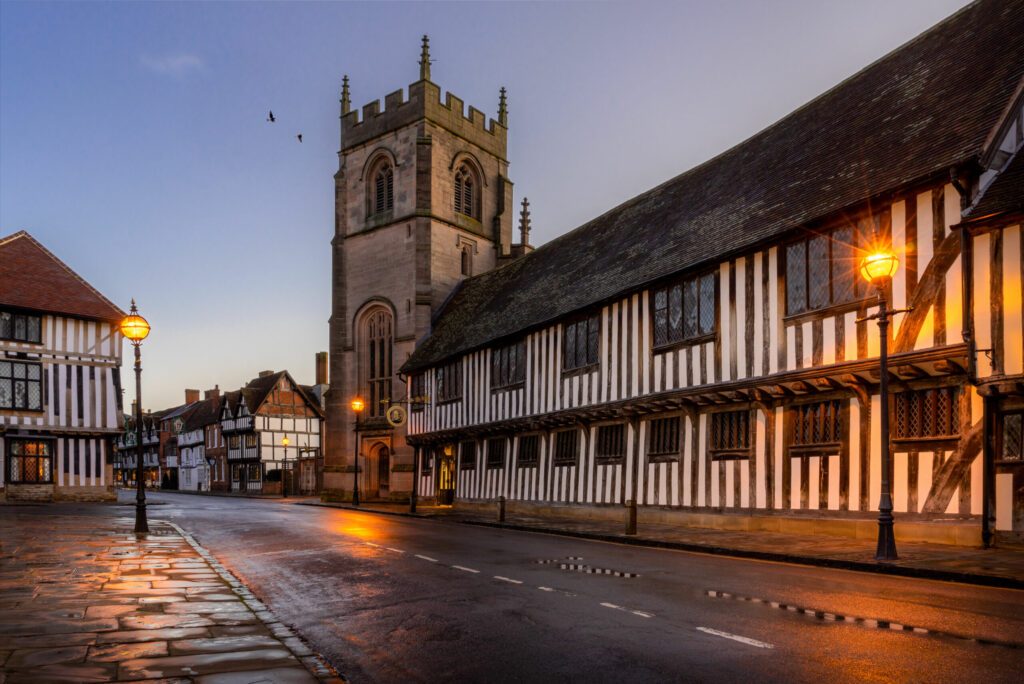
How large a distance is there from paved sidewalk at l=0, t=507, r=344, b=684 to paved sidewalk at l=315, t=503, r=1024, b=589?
7757mm

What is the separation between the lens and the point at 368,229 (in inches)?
1634

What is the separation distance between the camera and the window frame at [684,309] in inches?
736

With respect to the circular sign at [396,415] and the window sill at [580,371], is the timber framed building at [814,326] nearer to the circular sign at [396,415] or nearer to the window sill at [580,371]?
the window sill at [580,371]

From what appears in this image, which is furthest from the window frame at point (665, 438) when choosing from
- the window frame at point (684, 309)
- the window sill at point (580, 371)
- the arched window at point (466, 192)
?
the arched window at point (466, 192)

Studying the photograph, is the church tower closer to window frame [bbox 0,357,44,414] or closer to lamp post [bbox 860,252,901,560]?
window frame [bbox 0,357,44,414]

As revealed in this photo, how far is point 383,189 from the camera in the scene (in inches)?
1640

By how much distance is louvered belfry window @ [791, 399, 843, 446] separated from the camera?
15.6m

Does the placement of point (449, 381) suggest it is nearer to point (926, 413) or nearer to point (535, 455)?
point (535, 455)

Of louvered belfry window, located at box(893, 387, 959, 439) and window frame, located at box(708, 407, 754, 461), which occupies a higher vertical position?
→ louvered belfry window, located at box(893, 387, 959, 439)

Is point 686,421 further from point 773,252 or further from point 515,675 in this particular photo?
point 515,675

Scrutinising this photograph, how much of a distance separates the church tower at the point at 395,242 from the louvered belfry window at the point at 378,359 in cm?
6

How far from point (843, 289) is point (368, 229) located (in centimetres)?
2963

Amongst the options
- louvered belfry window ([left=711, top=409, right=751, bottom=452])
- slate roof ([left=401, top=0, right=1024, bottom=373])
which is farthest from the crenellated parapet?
louvered belfry window ([left=711, top=409, right=751, bottom=452])

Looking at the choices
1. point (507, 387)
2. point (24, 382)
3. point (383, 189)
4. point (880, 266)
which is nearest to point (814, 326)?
point (880, 266)
